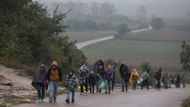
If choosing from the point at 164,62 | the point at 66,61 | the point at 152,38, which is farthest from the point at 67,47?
the point at 152,38

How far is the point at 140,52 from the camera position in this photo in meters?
126

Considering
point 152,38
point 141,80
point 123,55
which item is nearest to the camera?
point 141,80

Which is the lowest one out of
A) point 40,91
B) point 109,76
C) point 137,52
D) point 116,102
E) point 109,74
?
point 116,102

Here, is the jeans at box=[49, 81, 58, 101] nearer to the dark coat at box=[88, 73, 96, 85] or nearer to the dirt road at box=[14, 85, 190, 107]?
the dirt road at box=[14, 85, 190, 107]

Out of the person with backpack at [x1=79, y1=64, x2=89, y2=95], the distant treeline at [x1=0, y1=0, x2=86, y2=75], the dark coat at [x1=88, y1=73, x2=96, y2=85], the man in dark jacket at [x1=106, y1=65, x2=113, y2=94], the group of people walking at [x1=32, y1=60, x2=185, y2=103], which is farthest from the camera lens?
the distant treeline at [x1=0, y1=0, x2=86, y2=75]

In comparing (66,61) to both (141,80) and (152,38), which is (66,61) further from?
(152,38)

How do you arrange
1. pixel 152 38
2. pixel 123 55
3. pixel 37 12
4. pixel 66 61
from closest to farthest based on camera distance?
pixel 66 61
pixel 37 12
pixel 123 55
pixel 152 38

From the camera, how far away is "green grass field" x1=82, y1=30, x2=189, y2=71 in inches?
4252

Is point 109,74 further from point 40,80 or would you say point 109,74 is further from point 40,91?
point 40,80

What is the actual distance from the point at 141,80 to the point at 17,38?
8732 mm

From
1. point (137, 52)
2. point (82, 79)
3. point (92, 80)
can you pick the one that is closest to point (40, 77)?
point (82, 79)

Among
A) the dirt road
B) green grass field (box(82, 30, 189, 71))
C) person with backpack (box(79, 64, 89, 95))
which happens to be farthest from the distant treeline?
green grass field (box(82, 30, 189, 71))

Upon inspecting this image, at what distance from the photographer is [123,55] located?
119 metres

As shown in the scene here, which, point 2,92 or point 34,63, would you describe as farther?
point 34,63
